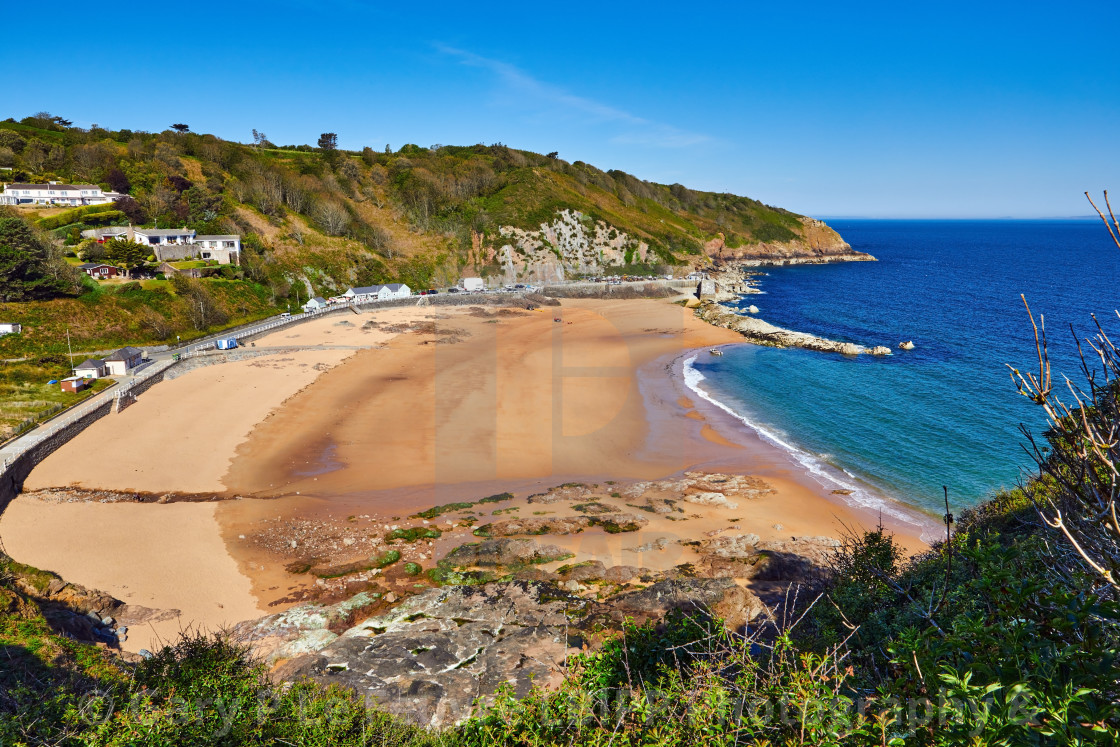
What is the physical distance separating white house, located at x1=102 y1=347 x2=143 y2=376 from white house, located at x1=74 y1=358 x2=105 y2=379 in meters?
0.75

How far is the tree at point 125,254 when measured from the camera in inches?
1916

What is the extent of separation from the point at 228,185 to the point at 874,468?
87520 millimetres

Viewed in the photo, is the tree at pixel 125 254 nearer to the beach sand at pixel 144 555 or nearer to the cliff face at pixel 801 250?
the beach sand at pixel 144 555

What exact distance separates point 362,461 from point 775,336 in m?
43.1

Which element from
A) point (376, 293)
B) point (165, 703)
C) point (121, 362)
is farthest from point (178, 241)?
point (165, 703)

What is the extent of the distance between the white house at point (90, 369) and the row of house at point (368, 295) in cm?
2646

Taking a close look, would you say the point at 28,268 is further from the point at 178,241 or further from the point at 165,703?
the point at 165,703

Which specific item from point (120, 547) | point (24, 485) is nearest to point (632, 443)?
point (120, 547)

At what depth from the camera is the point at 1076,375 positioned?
118 ft

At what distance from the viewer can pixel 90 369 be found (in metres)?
33.3

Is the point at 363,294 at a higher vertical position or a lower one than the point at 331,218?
lower

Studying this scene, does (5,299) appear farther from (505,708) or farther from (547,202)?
(547,202)

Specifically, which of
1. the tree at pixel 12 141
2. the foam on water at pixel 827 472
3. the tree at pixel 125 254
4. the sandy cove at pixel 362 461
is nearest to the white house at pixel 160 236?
the tree at pixel 125 254

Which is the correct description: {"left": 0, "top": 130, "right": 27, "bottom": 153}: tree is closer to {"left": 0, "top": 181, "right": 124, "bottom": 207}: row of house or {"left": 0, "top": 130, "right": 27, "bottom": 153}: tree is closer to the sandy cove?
{"left": 0, "top": 181, "right": 124, "bottom": 207}: row of house
